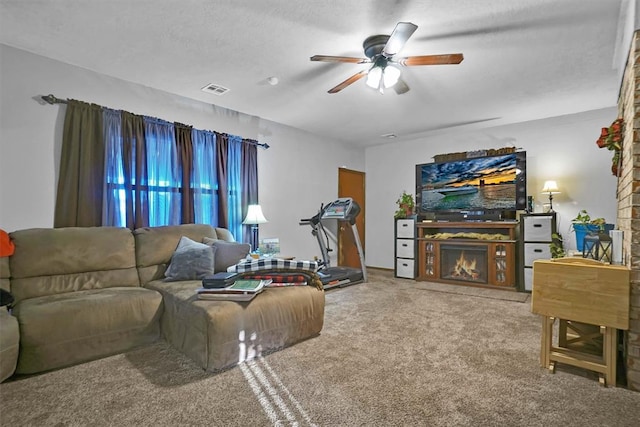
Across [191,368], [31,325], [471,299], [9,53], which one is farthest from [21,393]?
[471,299]

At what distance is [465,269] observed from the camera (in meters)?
4.87

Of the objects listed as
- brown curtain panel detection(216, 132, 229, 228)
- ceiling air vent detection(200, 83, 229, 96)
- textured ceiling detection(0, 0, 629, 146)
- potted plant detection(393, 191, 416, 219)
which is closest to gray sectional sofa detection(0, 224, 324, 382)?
brown curtain panel detection(216, 132, 229, 228)

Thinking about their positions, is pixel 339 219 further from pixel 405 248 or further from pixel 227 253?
pixel 227 253

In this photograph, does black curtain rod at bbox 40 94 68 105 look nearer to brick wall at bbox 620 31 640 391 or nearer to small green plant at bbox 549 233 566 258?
brick wall at bbox 620 31 640 391

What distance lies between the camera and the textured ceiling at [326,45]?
7.25ft

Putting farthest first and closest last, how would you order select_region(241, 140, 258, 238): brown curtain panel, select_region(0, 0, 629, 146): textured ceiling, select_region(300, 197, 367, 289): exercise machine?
select_region(300, 197, 367, 289): exercise machine
select_region(241, 140, 258, 238): brown curtain panel
select_region(0, 0, 629, 146): textured ceiling

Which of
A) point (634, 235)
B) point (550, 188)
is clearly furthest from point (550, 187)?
point (634, 235)

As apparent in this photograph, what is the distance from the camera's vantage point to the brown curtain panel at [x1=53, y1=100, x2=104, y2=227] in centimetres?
292

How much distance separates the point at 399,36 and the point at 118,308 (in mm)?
2809

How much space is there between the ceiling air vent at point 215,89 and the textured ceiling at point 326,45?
7 centimetres

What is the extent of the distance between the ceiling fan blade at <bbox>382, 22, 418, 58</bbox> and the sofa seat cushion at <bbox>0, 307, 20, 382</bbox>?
3.05m

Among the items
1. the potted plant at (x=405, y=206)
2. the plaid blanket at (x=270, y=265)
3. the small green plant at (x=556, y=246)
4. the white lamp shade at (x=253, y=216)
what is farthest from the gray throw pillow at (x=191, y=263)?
the small green plant at (x=556, y=246)

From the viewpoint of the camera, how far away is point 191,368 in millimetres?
2117

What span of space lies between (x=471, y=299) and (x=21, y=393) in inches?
168
